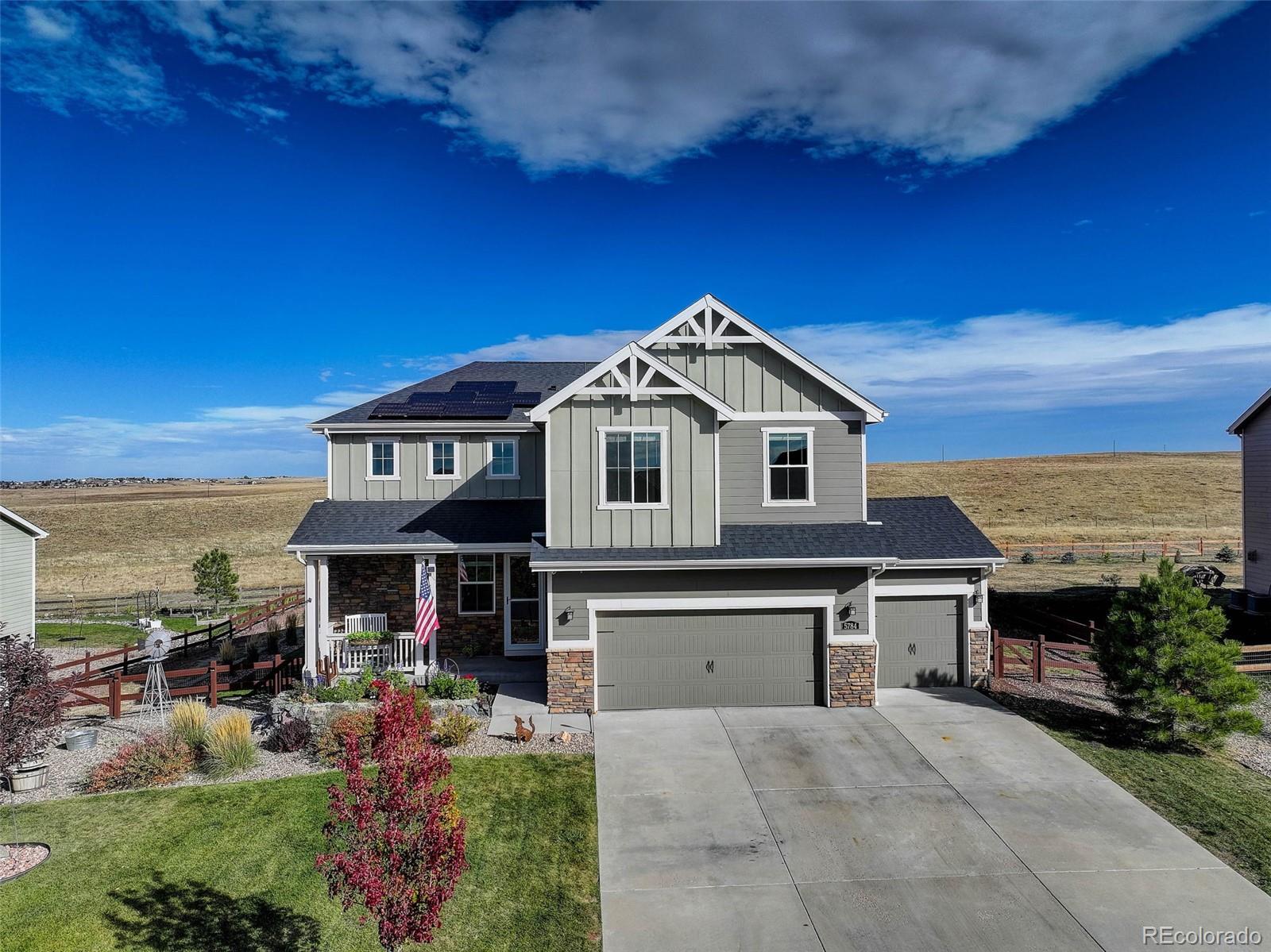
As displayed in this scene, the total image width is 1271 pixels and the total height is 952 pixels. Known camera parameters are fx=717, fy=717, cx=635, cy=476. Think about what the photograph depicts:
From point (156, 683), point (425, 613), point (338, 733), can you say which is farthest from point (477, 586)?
point (156, 683)

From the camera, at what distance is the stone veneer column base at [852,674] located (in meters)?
14.2

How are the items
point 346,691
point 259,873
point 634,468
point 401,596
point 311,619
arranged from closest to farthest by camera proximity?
point 259,873
point 346,691
point 634,468
point 311,619
point 401,596

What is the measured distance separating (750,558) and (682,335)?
17.4ft

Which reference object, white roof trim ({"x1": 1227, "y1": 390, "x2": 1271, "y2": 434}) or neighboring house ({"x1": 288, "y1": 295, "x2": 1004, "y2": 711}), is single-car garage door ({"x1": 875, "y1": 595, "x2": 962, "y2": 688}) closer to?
neighboring house ({"x1": 288, "y1": 295, "x2": 1004, "y2": 711})

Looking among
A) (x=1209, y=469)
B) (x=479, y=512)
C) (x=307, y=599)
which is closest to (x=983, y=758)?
(x=479, y=512)

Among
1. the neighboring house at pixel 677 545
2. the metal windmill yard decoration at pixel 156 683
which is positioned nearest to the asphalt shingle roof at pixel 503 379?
the neighboring house at pixel 677 545

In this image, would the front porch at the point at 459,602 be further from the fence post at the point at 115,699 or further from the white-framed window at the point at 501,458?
the fence post at the point at 115,699

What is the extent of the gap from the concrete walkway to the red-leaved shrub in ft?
22.6

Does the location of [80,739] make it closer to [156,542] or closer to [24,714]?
[24,714]

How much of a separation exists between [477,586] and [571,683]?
4.96m

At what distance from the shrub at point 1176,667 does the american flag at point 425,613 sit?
1304cm

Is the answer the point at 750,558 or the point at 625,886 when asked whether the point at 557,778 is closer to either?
the point at 625,886

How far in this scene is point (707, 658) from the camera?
14.3m

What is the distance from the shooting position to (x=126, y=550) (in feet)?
155
